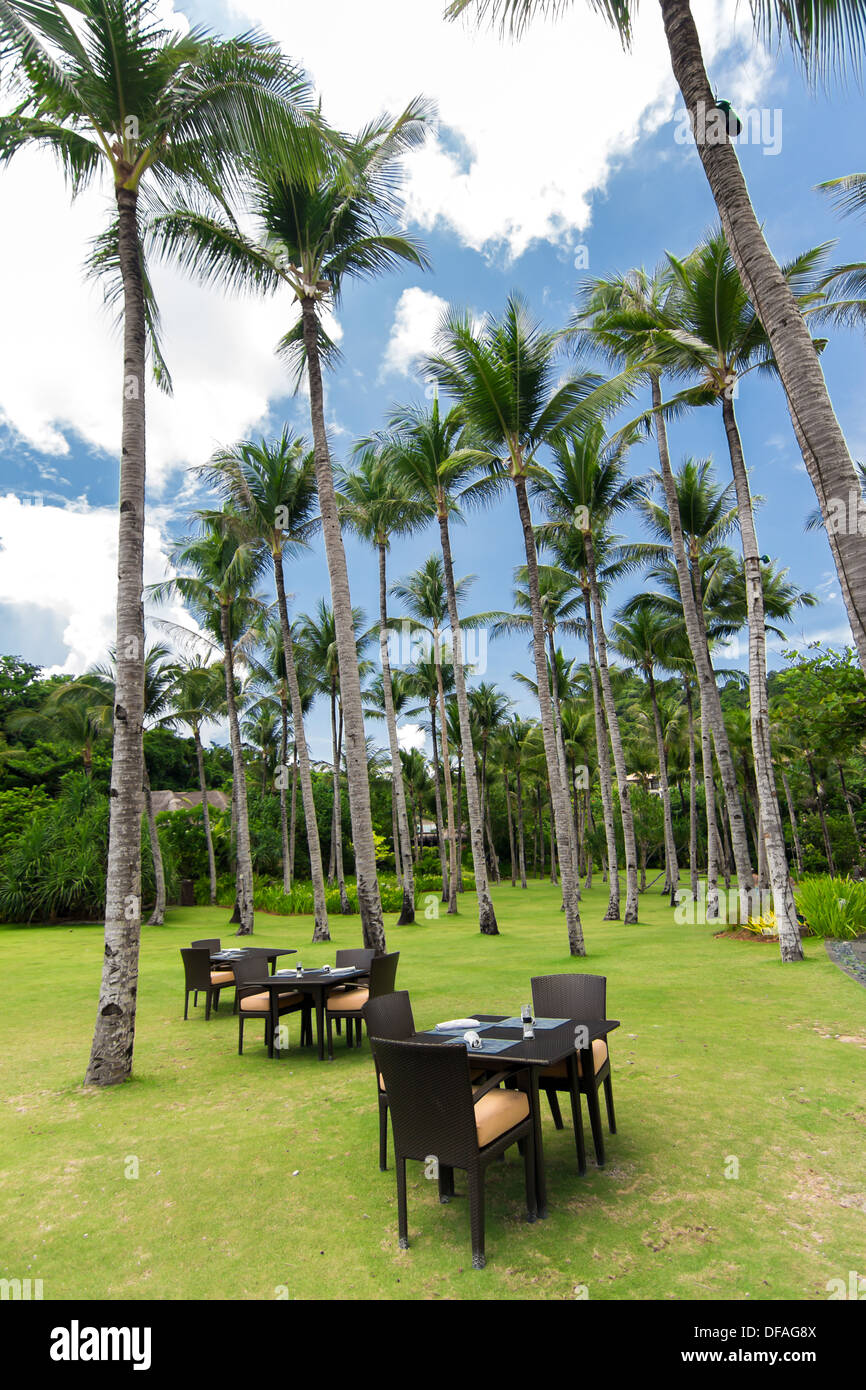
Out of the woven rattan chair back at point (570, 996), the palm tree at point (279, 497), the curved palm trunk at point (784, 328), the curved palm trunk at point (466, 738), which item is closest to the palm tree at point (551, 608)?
the curved palm trunk at point (466, 738)

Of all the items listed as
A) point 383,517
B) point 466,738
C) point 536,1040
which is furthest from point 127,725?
point 383,517

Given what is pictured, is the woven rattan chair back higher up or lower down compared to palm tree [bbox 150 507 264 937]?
lower down

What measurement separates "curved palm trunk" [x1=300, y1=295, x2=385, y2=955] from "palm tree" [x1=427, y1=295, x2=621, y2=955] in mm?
2514

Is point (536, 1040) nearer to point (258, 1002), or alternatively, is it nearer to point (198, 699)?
point (258, 1002)

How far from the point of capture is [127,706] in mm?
6902

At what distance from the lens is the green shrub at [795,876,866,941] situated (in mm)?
12555

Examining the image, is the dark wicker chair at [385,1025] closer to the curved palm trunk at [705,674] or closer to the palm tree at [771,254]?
the palm tree at [771,254]

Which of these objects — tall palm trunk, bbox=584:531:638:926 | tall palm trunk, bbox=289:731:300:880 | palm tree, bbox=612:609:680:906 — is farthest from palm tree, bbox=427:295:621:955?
tall palm trunk, bbox=289:731:300:880

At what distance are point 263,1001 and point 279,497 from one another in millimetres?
12844

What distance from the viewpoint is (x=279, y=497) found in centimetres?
1756

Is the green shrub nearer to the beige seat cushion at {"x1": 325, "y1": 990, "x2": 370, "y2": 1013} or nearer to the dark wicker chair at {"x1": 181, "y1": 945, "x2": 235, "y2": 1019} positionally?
the beige seat cushion at {"x1": 325, "y1": 990, "x2": 370, "y2": 1013}

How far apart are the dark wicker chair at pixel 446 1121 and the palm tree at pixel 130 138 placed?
3917mm
